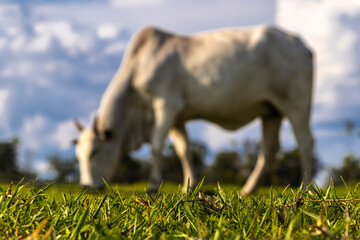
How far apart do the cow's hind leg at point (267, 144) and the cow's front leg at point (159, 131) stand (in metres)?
1.90

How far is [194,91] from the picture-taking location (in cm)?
750

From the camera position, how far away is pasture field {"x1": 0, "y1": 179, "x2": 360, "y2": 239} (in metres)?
1.22

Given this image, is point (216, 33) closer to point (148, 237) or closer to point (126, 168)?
point (148, 237)

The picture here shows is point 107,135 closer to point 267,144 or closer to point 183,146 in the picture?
point 183,146

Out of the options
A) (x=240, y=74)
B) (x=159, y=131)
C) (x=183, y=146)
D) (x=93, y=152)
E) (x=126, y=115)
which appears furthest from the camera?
(x=183, y=146)

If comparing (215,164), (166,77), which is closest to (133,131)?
(166,77)

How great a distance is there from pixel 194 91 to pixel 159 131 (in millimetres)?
892

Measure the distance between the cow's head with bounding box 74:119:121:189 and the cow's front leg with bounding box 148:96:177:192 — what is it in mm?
748

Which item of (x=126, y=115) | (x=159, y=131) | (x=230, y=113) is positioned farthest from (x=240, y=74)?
(x=126, y=115)

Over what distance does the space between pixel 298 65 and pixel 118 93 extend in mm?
3171

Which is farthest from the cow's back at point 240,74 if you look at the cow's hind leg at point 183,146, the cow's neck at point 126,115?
the cow's neck at point 126,115

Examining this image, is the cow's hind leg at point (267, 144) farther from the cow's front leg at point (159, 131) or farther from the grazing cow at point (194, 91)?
the cow's front leg at point (159, 131)

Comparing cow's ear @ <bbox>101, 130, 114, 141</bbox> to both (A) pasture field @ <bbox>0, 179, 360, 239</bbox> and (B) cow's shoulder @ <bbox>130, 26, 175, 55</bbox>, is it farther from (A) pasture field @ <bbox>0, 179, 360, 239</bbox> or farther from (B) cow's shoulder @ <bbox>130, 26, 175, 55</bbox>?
(A) pasture field @ <bbox>0, 179, 360, 239</bbox>

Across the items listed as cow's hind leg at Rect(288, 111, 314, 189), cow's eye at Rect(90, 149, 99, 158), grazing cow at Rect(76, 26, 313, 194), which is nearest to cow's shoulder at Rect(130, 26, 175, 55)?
grazing cow at Rect(76, 26, 313, 194)
